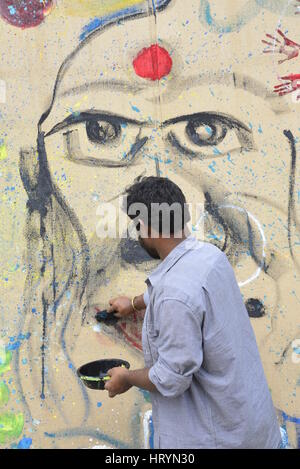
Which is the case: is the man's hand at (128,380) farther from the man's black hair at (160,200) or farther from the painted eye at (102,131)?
the painted eye at (102,131)

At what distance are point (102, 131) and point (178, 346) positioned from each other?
4.23 ft

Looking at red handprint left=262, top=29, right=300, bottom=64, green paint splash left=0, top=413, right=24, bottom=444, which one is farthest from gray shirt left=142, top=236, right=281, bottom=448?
red handprint left=262, top=29, right=300, bottom=64

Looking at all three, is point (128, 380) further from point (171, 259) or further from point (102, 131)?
point (102, 131)

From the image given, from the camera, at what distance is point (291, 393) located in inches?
108

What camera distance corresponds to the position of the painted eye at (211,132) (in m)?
2.73

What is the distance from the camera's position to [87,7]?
269 cm

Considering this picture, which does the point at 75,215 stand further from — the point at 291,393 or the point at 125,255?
the point at 291,393

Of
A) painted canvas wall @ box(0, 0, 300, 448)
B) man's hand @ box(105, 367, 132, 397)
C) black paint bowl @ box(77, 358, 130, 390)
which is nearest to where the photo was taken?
man's hand @ box(105, 367, 132, 397)

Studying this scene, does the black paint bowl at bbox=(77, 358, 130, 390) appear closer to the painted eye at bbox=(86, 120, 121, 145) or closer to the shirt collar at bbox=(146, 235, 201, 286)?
the shirt collar at bbox=(146, 235, 201, 286)

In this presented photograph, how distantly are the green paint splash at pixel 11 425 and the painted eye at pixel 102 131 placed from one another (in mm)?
1398

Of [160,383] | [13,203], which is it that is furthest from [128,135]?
[160,383]

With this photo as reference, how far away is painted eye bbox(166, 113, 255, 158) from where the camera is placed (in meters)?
2.73

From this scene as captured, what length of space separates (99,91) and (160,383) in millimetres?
1481

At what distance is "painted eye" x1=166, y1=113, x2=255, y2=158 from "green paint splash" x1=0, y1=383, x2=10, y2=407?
143cm
